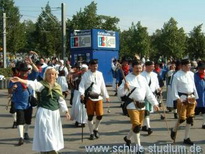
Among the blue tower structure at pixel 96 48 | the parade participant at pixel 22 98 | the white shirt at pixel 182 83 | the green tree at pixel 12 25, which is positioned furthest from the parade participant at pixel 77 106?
the green tree at pixel 12 25

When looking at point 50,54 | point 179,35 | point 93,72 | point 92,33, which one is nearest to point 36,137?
point 93,72

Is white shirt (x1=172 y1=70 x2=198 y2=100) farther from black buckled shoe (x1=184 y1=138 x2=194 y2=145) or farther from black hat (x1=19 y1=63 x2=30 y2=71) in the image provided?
black hat (x1=19 y1=63 x2=30 y2=71)

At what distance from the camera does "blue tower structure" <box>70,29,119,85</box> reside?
24.4m

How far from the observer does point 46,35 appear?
41.7 metres

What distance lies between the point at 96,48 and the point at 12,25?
21873 mm

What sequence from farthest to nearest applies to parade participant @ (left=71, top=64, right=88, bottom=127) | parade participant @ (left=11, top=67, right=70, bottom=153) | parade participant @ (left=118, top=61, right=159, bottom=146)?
parade participant @ (left=71, top=64, right=88, bottom=127) < parade participant @ (left=118, top=61, right=159, bottom=146) < parade participant @ (left=11, top=67, right=70, bottom=153)

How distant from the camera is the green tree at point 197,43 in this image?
1758 inches

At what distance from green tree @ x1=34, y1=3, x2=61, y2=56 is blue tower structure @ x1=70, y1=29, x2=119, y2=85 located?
52.7 feet

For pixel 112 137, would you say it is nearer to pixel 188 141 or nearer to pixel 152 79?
pixel 188 141

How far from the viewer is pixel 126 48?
5334 centimetres

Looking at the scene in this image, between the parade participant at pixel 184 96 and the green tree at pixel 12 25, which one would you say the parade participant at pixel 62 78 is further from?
the green tree at pixel 12 25

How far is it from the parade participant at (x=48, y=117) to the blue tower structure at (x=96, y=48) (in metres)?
17.3

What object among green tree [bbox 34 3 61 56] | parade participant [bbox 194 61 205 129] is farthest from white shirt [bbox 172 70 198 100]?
green tree [bbox 34 3 61 56]

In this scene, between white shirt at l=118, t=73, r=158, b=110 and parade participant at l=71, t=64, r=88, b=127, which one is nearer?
white shirt at l=118, t=73, r=158, b=110
